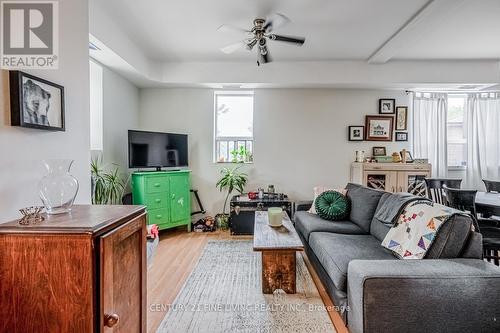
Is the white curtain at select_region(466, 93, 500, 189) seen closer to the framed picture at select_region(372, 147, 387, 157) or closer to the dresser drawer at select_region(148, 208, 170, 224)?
the framed picture at select_region(372, 147, 387, 157)

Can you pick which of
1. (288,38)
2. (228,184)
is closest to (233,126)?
(228,184)

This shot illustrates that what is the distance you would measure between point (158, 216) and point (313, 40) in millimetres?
3192

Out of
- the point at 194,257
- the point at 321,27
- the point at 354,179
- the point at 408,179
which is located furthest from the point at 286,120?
the point at 194,257

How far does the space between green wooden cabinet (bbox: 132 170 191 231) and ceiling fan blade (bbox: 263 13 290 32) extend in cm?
245

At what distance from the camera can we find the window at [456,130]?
4.88 m

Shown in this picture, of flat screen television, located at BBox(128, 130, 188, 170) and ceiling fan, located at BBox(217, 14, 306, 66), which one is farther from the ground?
ceiling fan, located at BBox(217, 14, 306, 66)

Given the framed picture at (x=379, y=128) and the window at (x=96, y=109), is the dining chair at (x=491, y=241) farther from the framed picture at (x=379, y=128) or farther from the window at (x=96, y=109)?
the window at (x=96, y=109)

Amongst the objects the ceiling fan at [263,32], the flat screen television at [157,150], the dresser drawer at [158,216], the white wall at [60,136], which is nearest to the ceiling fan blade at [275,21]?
the ceiling fan at [263,32]

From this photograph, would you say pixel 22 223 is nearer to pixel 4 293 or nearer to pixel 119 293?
pixel 4 293

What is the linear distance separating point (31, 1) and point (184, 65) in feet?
10.3

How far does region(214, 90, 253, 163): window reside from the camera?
16.0 feet

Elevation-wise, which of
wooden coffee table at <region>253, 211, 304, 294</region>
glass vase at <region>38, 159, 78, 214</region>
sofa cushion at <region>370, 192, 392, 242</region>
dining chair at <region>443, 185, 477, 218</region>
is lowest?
wooden coffee table at <region>253, 211, 304, 294</region>

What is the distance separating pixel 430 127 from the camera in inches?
190

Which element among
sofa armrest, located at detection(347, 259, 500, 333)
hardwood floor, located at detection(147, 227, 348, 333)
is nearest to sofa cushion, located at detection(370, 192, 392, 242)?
hardwood floor, located at detection(147, 227, 348, 333)
